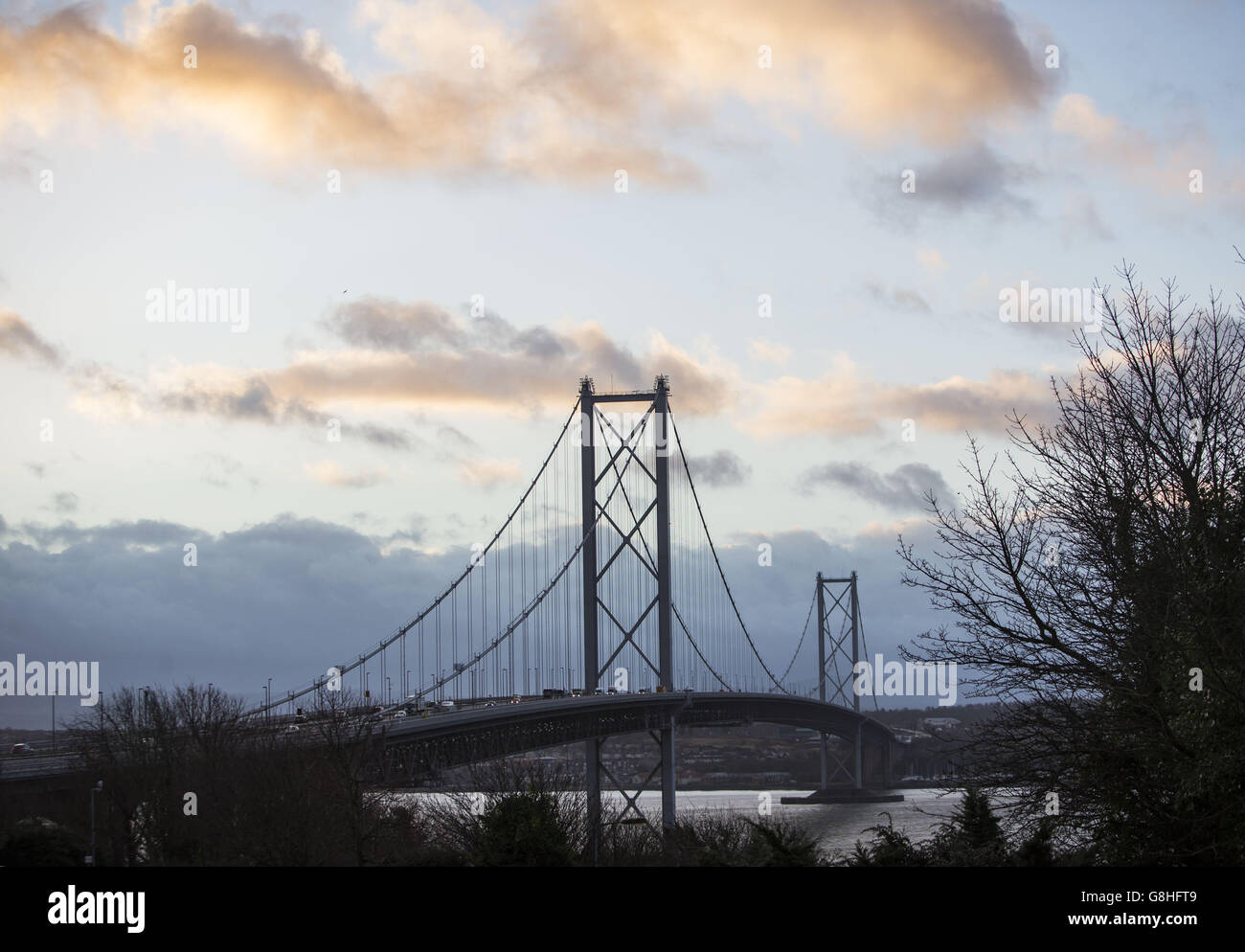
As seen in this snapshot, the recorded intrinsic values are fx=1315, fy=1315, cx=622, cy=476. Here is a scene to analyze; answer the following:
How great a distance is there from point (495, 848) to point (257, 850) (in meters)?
7.04

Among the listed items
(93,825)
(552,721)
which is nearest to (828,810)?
(552,721)

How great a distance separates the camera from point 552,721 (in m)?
44.2

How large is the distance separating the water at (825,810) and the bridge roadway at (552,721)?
427 centimetres

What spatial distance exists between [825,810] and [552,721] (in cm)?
4028

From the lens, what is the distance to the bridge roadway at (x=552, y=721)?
121 feet

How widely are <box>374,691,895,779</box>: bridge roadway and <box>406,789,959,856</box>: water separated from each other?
14.0ft

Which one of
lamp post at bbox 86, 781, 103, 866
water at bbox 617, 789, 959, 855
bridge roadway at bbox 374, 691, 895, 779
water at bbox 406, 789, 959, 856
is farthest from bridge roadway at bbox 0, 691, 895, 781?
water at bbox 617, 789, 959, 855

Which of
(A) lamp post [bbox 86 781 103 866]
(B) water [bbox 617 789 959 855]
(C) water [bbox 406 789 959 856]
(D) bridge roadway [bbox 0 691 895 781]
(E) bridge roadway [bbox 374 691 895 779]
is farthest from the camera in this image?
(B) water [bbox 617 789 959 855]

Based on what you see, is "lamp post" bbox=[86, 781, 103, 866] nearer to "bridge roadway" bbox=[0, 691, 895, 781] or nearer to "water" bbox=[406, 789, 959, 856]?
"bridge roadway" bbox=[0, 691, 895, 781]

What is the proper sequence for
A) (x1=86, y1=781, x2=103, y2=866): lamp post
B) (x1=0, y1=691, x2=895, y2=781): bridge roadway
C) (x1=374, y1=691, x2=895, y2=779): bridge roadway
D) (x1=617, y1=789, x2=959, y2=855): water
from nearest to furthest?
(x1=86, y1=781, x2=103, y2=866): lamp post, (x1=0, y1=691, x2=895, y2=781): bridge roadway, (x1=374, y1=691, x2=895, y2=779): bridge roadway, (x1=617, y1=789, x2=959, y2=855): water

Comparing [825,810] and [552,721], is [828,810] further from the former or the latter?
[552,721]

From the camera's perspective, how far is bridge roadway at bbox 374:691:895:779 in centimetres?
3678
